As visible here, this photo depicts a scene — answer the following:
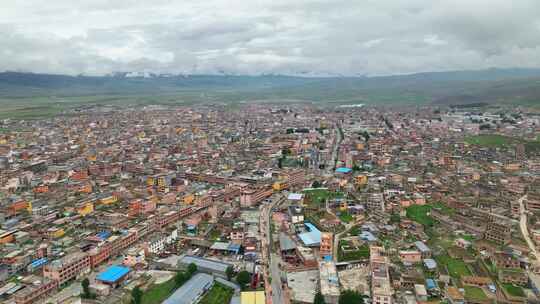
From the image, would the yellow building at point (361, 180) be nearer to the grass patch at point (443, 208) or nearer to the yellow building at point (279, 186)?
the yellow building at point (279, 186)

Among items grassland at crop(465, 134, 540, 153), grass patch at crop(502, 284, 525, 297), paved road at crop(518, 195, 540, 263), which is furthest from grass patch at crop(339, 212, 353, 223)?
grassland at crop(465, 134, 540, 153)

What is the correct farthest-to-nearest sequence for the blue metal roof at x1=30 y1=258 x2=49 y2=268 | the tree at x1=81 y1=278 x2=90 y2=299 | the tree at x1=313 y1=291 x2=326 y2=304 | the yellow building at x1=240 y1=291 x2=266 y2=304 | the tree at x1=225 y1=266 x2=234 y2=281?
the blue metal roof at x1=30 y1=258 x2=49 y2=268 < the tree at x1=225 y1=266 x2=234 y2=281 < the tree at x1=81 y1=278 x2=90 y2=299 < the yellow building at x1=240 y1=291 x2=266 y2=304 < the tree at x1=313 y1=291 x2=326 y2=304

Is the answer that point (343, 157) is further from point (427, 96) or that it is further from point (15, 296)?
point (427, 96)

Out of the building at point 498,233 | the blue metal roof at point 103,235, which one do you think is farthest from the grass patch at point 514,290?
the blue metal roof at point 103,235

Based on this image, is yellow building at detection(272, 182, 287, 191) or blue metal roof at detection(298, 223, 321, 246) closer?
blue metal roof at detection(298, 223, 321, 246)

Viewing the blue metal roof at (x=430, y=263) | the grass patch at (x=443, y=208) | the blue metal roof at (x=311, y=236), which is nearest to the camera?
the blue metal roof at (x=430, y=263)

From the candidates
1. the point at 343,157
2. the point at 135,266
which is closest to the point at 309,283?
the point at 135,266

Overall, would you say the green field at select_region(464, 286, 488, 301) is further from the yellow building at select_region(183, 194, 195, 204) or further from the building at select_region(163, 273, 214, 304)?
the yellow building at select_region(183, 194, 195, 204)

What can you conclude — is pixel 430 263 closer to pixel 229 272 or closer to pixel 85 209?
pixel 229 272
